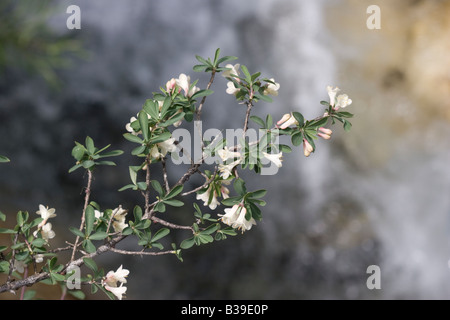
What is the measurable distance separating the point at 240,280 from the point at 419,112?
5.65ft

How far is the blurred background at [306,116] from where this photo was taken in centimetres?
326

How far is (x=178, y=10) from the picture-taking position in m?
3.70

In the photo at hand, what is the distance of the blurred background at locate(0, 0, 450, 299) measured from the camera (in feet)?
10.7

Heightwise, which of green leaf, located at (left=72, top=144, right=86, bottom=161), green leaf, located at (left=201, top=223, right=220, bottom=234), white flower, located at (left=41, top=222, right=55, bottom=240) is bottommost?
green leaf, located at (left=201, top=223, right=220, bottom=234)

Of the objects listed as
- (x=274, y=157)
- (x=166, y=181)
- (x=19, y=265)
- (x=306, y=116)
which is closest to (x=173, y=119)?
(x=166, y=181)

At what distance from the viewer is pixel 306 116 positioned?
360 cm

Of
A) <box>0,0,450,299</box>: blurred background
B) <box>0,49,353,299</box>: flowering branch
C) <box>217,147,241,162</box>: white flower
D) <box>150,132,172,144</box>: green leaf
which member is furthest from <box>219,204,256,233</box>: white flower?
<box>0,0,450,299</box>: blurred background

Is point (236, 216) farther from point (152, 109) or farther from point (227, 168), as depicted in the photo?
point (152, 109)

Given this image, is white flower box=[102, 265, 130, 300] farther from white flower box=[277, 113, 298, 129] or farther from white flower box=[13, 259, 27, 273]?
white flower box=[277, 113, 298, 129]

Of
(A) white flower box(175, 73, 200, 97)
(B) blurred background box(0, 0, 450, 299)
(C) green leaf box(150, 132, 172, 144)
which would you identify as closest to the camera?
(C) green leaf box(150, 132, 172, 144)

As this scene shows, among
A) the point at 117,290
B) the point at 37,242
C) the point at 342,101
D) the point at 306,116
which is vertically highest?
the point at 306,116

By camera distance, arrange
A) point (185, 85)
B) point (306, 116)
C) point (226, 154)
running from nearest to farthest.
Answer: point (226, 154) → point (185, 85) → point (306, 116)

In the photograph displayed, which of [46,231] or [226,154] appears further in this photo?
[46,231]

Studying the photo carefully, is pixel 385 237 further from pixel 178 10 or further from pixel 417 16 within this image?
pixel 178 10
